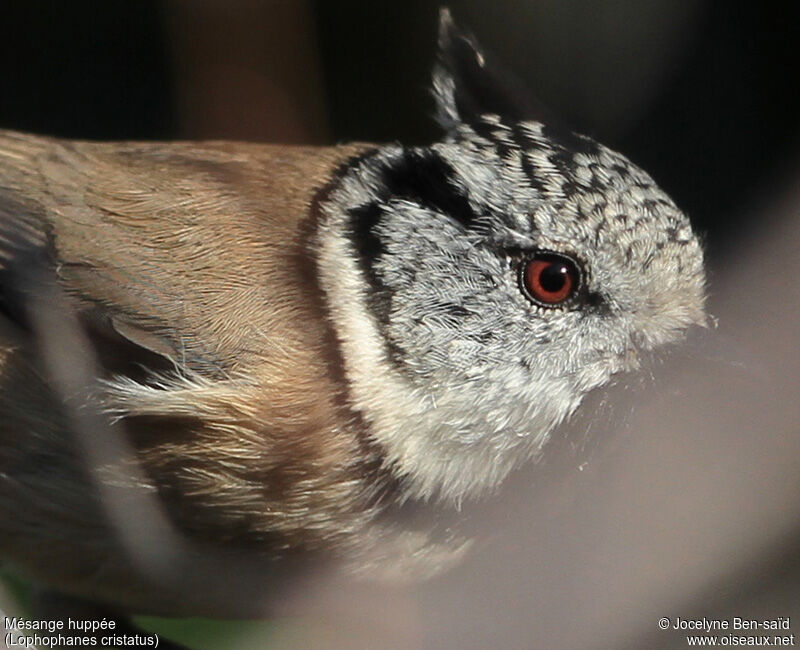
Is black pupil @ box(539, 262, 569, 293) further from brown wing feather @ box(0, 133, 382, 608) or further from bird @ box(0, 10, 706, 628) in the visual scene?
brown wing feather @ box(0, 133, 382, 608)

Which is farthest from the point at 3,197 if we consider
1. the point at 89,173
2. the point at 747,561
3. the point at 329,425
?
the point at 747,561

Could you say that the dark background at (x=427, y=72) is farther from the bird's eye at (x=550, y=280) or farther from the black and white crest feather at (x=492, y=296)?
the bird's eye at (x=550, y=280)

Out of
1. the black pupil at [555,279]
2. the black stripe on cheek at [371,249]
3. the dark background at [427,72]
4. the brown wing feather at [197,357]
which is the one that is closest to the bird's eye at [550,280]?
the black pupil at [555,279]

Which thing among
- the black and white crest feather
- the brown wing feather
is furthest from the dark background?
the brown wing feather

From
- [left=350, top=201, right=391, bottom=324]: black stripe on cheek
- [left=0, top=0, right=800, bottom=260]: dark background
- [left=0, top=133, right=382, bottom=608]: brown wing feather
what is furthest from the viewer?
[left=0, top=0, right=800, bottom=260]: dark background

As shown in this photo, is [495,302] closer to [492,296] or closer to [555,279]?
[492,296]

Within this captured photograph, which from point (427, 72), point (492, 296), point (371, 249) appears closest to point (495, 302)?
point (492, 296)

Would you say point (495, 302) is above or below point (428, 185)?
below
